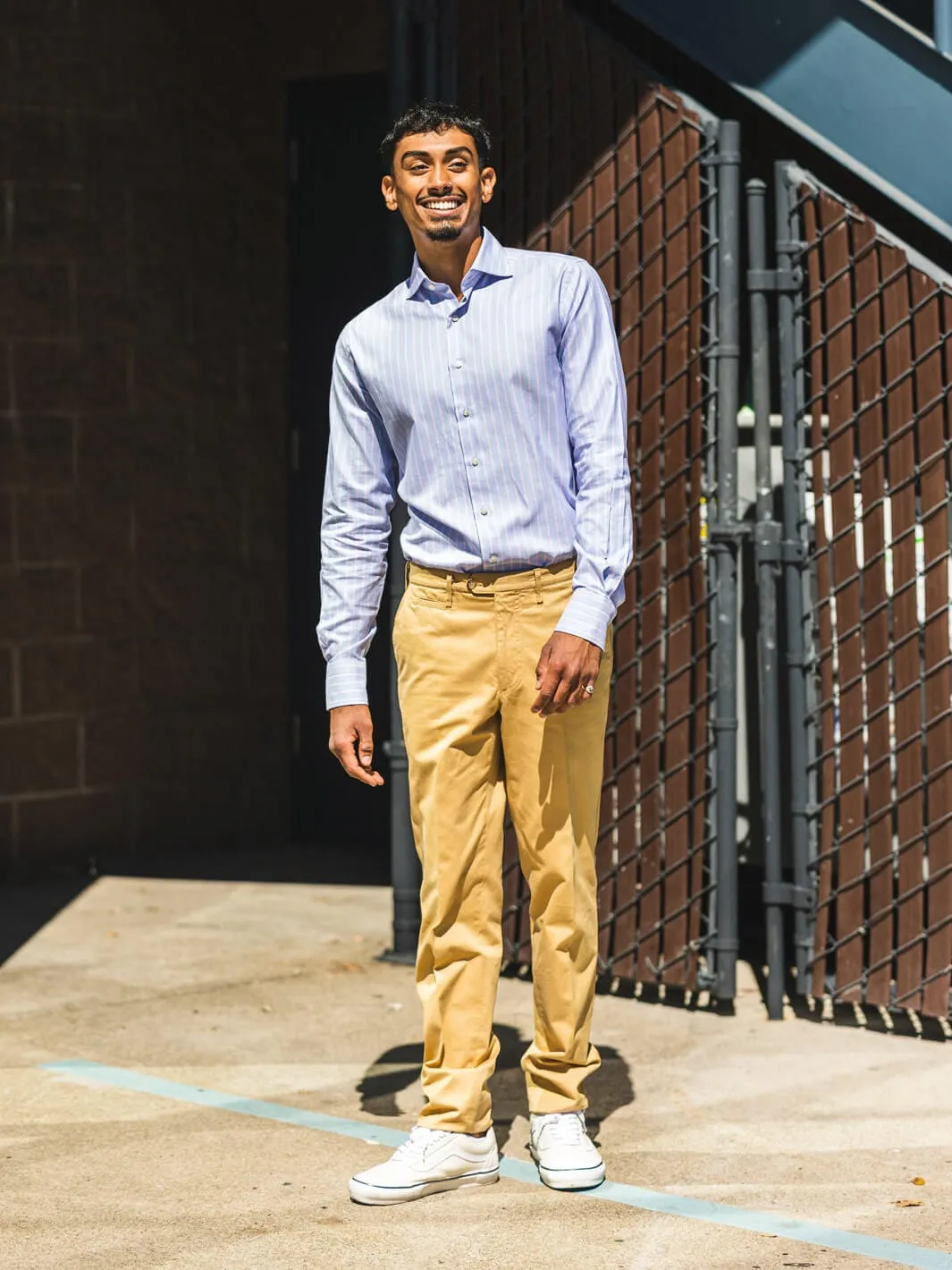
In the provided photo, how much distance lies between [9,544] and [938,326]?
14.6 feet

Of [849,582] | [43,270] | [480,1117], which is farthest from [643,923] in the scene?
[43,270]

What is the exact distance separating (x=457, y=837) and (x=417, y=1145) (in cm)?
67

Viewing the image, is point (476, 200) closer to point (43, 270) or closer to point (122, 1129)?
point (122, 1129)

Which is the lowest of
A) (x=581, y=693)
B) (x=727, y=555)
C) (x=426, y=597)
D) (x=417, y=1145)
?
(x=417, y=1145)

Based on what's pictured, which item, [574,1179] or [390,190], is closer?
[574,1179]

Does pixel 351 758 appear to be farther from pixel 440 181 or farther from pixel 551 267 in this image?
pixel 440 181

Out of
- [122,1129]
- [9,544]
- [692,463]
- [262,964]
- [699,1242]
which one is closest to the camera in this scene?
[699,1242]

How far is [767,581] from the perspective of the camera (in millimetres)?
5906

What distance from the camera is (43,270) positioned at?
8.56 meters

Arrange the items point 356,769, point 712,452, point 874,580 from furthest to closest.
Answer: point 712,452
point 874,580
point 356,769

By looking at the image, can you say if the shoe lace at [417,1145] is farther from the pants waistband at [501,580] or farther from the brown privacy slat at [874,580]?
the brown privacy slat at [874,580]

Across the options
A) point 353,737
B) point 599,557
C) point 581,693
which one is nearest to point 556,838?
point 581,693

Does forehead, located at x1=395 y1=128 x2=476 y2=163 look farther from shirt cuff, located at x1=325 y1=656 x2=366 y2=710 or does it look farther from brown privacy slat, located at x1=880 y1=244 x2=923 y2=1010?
brown privacy slat, located at x1=880 y1=244 x2=923 y2=1010

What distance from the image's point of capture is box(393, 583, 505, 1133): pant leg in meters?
4.29
